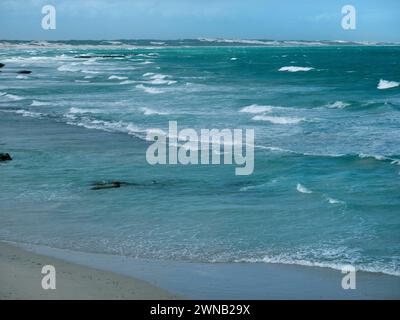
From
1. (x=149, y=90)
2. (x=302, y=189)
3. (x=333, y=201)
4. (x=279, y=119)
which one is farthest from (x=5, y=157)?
(x=149, y=90)

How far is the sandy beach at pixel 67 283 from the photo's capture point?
35.4 ft

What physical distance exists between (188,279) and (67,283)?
211 centimetres

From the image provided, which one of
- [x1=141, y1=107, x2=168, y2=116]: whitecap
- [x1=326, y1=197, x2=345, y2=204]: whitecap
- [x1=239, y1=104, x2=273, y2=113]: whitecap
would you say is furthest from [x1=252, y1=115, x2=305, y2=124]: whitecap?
[x1=326, y1=197, x2=345, y2=204]: whitecap

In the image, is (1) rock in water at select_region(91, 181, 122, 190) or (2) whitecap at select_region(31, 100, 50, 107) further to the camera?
(2) whitecap at select_region(31, 100, 50, 107)

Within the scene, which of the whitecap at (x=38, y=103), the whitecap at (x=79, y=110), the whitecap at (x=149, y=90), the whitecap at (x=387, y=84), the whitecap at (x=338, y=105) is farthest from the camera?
the whitecap at (x=387, y=84)

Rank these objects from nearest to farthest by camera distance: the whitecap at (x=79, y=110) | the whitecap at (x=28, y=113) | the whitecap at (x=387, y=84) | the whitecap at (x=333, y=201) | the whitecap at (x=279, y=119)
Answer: the whitecap at (x=333, y=201) < the whitecap at (x=279, y=119) < the whitecap at (x=28, y=113) < the whitecap at (x=79, y=110) < the whitecap at (x=387, y=84)

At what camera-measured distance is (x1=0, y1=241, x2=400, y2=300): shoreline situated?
435 inches

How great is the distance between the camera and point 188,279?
1191 centimetres

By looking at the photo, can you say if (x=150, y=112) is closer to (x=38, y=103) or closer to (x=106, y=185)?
(x=38, y=103)

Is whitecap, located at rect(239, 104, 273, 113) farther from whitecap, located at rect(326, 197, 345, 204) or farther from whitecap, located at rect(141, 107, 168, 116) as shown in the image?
whitecap, located at rect(326, 197, 345, 204)

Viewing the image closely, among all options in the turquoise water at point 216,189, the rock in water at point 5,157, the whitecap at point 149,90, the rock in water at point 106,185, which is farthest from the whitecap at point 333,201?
the whitecap at point 149,90

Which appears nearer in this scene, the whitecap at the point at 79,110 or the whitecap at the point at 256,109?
the whitecap at the point at 256,109

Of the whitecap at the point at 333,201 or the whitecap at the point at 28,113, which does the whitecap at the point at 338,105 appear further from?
the whitecap at the point at 333,201

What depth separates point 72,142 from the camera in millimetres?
27938
